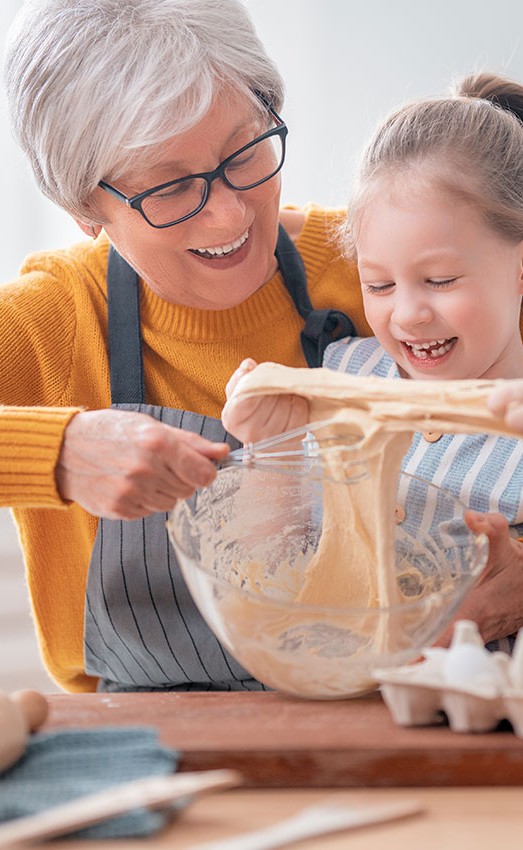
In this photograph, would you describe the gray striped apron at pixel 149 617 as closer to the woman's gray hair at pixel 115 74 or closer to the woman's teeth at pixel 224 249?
the woman's teeth at pixel 224 249

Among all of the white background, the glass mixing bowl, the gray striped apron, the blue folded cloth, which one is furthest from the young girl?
the white background

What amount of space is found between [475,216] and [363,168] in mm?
188

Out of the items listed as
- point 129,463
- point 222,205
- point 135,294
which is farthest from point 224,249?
point 129,463

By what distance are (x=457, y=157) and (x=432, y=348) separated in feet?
0.84

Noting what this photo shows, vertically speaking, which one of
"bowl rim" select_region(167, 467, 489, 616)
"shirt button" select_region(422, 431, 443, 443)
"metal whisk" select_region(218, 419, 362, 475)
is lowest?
"shirt button" select_region(422, 431, 443, 443)

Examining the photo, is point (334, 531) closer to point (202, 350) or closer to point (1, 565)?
point (202, 350)

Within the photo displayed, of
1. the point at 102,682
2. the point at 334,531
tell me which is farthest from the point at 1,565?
the point at 334,531

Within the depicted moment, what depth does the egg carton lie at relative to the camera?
2.96 feet

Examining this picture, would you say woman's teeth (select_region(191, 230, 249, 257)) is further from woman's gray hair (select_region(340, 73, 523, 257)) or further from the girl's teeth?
the girl's teeth

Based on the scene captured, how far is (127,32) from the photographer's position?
1.46m

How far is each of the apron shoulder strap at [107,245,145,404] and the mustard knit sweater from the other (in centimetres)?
2

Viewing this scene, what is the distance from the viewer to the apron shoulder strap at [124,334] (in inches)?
65.4

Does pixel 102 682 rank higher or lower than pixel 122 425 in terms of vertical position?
lower

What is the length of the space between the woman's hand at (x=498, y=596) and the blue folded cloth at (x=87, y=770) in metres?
0.50
